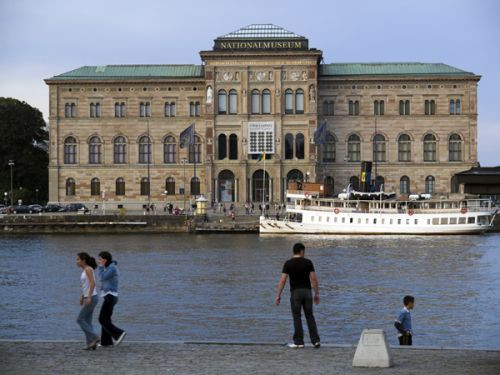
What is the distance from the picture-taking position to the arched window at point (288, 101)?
413ft

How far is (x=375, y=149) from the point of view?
12938 cm

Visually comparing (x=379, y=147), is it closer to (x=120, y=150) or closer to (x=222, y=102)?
(x=222, y=102)

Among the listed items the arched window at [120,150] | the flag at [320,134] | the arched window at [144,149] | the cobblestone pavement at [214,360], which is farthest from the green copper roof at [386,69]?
the cobblestone pavement at [214,360]

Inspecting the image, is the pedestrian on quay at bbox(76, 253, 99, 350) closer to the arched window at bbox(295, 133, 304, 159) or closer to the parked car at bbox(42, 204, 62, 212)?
the parked car at bbox(42, 204, 62, 212)

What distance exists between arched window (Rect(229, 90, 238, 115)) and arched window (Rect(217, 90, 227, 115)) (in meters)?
0.60

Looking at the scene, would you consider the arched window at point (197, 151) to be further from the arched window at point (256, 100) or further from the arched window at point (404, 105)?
the arched window at point (404, 105)

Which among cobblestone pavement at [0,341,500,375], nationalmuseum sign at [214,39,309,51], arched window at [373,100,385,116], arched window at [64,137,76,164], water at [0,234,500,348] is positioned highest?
nationalmuseum sign at [214,39,309,51]

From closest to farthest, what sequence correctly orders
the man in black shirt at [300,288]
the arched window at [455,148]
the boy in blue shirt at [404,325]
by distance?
the man in black shirt at [300,288] → the boy in blue shirt at [404,325] → the arched window at [455,148]

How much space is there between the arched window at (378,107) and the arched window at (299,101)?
31.4ft

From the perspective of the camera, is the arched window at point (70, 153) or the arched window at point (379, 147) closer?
the arched window at point (379, 147)

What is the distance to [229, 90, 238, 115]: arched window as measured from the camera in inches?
4970

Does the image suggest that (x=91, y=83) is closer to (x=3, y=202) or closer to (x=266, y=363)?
(x=3, y=202)

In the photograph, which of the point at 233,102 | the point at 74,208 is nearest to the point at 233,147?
the point at 233,102

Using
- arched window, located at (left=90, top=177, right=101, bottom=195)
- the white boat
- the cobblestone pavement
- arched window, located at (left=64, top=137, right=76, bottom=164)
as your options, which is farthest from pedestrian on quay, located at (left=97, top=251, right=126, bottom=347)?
arched window, located at (left=64, top=137, right=76, bottom=164)
